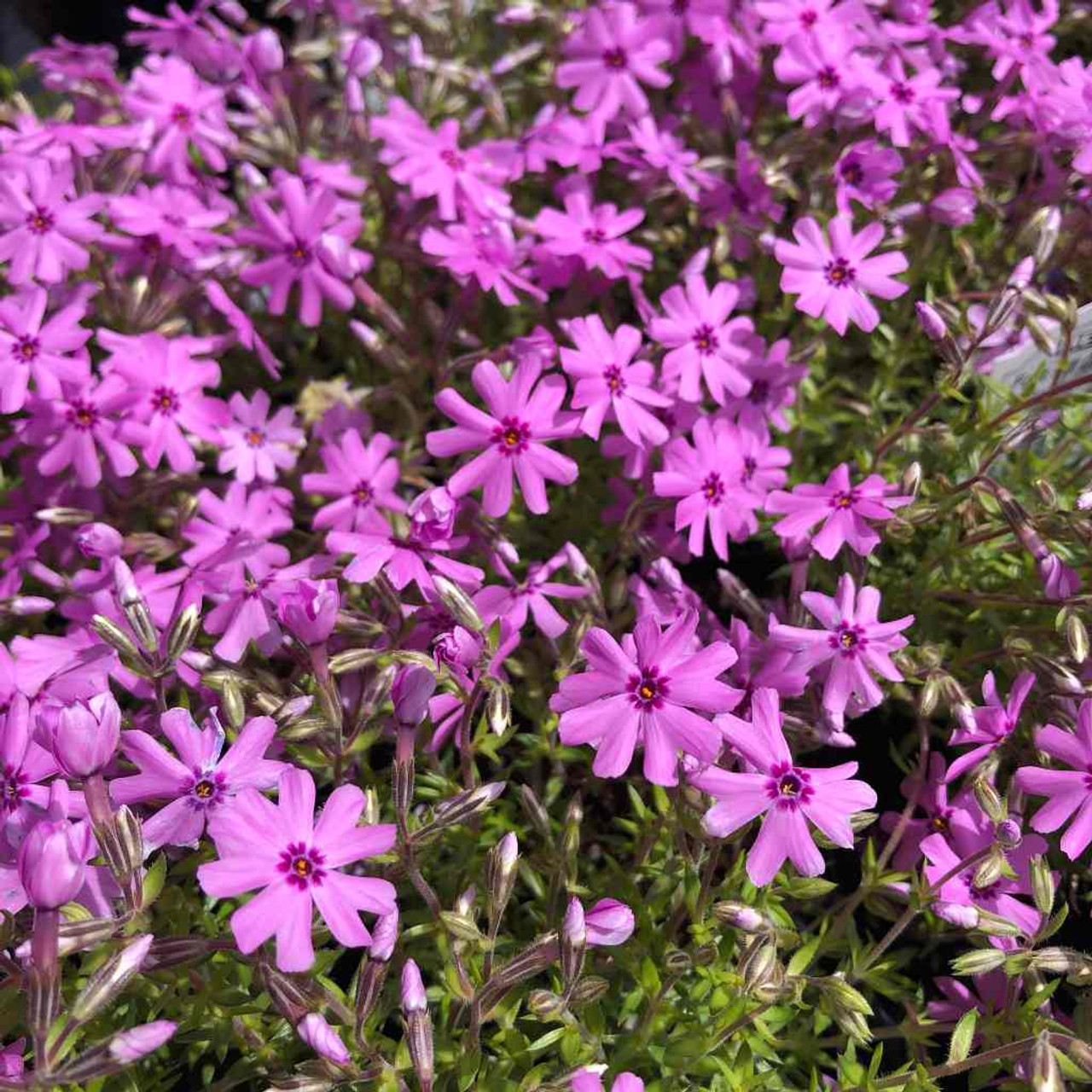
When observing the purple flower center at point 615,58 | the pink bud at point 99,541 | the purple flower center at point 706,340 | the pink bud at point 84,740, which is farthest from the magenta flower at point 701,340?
the pink bud at point 84,740

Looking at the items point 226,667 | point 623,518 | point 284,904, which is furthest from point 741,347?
point 284,904

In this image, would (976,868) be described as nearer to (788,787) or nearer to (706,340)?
(788,787)

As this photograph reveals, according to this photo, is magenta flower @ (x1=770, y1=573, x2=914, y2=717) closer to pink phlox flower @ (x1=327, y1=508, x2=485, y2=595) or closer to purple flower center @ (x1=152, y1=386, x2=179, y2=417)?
pink phlox flower @ (x1=327, y1=508, x2=485, y2=595)

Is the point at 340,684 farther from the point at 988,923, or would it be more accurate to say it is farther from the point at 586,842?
the point at 988,923

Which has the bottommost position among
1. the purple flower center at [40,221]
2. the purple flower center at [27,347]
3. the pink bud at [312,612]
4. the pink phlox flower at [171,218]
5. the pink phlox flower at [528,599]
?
the pink phlox flower at [528,599]

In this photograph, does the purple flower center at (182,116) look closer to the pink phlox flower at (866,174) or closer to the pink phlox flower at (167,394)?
the pink phlox flower at (167,394)

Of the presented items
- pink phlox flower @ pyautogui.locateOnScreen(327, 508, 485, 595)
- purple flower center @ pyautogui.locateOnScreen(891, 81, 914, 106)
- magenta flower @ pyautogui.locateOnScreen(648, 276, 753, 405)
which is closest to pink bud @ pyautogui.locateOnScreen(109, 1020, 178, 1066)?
pink phlox flower @ pyautogui.locateOnScreen(327, 508, 485, 595)

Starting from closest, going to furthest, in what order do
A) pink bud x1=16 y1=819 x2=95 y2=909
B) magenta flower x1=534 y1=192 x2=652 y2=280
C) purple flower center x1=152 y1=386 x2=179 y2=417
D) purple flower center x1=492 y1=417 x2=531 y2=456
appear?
pink bud x1=16 y1=819 x2=95 y2=909 < purple flower center x1=492 y1=417 x2=531 y2=456 < purple flower center x1=152 y1=386 x2=179 y2=417 < magenta flower x1=534 y1=192 x2=652 y2=280
